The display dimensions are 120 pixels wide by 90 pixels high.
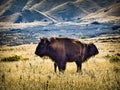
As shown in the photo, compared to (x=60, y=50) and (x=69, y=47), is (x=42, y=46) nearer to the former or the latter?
(x=60, y=50)

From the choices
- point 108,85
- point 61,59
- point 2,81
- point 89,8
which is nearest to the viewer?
point 108,85

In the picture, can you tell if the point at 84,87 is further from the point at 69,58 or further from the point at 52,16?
the point at 52,16

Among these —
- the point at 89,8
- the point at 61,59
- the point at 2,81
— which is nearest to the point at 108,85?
the point at 2,81

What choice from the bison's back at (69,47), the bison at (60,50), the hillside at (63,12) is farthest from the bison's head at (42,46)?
the hillside at (63,12)

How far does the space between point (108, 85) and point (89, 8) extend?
180986 mm

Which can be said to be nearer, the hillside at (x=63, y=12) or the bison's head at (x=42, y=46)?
the bison's head at (x=42, y=46)

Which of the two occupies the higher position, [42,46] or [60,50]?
[42,46]

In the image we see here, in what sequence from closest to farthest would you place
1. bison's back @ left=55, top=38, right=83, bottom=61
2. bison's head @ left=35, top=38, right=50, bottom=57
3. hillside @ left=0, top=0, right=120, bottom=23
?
bison's head @ left=35, top=38, right=50, bottom=57 → bison's back @ left=55, top=38, right=83, bottom=61 → hillside @ left=0, top=0, right=120, bottom=23

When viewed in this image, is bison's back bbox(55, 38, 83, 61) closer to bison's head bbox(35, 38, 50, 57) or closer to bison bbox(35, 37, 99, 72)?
bison bbox(35, 37, 99, 72)

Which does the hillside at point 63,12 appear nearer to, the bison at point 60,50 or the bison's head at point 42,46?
the bison at point 60,50

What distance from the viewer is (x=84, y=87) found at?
8.60m

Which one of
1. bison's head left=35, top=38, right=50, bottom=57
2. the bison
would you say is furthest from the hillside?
bison's head left=35, top=38, right=50, bottom=57

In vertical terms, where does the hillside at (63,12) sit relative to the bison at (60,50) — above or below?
below

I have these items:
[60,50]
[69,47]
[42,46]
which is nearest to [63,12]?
[69,47]
